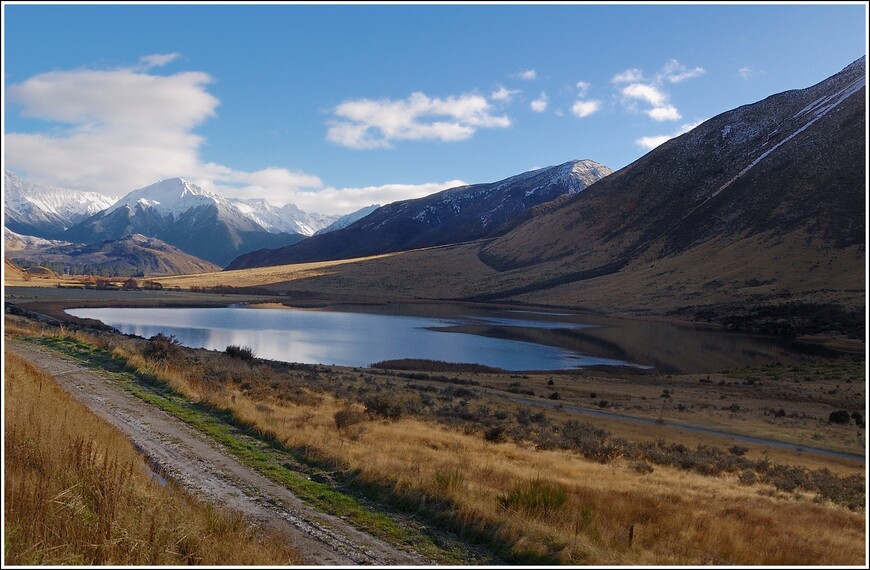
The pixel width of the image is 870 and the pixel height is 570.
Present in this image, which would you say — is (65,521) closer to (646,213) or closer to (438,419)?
(438,419)

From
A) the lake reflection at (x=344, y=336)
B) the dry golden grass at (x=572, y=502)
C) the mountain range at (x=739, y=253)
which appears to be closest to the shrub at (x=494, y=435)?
the dry golden grass at (x=572, y=502)

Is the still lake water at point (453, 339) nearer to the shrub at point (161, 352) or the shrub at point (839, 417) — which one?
the shrub at point (839, 417)

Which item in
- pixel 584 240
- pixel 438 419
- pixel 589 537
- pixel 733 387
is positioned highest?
pixel 584 240

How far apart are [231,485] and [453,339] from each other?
62728mm

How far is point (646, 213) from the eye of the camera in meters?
195

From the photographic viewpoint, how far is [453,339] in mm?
72938

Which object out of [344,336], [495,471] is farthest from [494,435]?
[344,336]

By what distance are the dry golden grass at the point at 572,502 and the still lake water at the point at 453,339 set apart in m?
36.1

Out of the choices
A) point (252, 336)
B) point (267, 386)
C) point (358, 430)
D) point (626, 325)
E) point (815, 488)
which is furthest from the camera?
point (626, 325)

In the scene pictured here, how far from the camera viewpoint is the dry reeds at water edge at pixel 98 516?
653cm

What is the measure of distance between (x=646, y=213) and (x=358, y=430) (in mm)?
193610

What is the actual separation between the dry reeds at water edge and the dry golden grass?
3502 mm

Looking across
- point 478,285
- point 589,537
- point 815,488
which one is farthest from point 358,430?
point 478,285

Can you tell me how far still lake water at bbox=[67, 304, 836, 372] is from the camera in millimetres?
59156
